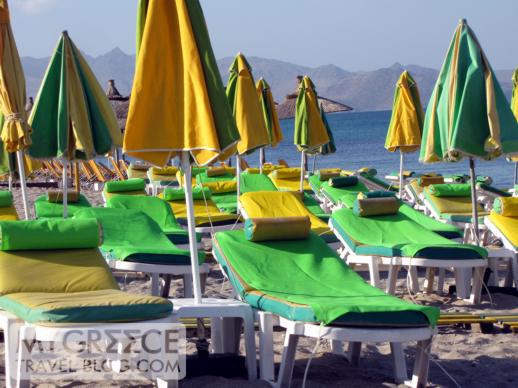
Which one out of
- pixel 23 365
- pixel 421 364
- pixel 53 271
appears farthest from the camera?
pixel 53 271

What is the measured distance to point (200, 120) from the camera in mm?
4527

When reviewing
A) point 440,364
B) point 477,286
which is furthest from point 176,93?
point 477,286

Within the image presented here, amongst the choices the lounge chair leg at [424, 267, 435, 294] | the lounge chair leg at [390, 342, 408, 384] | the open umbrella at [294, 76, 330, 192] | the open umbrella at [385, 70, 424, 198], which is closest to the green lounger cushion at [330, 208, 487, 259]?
the lounge chair leg at [424, 267, 435, 294]

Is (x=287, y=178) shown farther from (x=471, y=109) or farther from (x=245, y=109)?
(x=471, y=109)

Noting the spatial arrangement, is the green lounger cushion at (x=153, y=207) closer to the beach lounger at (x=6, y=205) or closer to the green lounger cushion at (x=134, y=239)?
the green lounger cushion at (x=134, y=239)

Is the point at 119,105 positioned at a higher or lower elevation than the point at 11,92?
lower

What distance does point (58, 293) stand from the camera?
4684 millimetres

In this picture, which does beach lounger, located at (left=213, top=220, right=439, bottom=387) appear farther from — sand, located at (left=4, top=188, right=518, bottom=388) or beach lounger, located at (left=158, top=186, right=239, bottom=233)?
beach lounger, located at (left=158, top=186, right=239, bottom=233)

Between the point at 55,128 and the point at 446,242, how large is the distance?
3.23m

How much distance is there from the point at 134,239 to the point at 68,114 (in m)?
1.33

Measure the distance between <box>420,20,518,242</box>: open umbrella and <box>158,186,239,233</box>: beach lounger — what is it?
2.23 metres

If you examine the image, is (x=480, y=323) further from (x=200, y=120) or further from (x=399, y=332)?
(x=200, y=120)

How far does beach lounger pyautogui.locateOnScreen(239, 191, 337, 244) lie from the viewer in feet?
26.6

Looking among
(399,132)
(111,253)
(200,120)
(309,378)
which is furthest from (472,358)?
(399,132)
